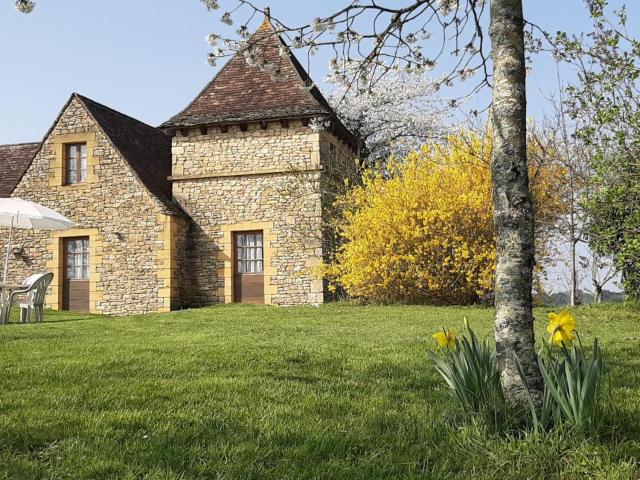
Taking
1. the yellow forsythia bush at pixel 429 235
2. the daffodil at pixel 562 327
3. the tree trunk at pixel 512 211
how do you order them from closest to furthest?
the daffodil at pixel 562 327
the tree trunk at pixel 512 211
the yellow forsythia bush at pixel 429 235

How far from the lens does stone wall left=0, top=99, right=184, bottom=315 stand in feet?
58.5

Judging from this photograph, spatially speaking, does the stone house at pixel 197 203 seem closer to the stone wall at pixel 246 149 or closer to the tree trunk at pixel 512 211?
the stone wall at pixel 246 149

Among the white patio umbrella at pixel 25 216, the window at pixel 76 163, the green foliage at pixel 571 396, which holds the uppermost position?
the window at pixel 76 163

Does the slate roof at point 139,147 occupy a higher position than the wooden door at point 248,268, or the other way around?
the slate roof at point 139,147

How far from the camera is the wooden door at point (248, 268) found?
18094mm

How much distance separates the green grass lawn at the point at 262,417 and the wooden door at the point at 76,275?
10.7 m

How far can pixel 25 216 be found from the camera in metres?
13.3

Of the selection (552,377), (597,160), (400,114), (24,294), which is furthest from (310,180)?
(552,377)

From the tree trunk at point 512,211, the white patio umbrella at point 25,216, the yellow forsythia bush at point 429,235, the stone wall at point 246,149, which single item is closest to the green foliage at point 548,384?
the tree trunk at point 512,211

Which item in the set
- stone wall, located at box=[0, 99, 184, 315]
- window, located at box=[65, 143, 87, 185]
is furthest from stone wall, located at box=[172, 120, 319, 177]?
window, located at box=[65, 143, 87, 185]

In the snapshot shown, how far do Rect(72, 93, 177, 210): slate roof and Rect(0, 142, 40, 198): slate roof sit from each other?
127 inches

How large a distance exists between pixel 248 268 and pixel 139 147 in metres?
5.72

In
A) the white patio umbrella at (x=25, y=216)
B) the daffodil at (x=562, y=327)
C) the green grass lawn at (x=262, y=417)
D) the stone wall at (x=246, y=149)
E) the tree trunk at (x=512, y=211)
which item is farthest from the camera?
the stone wall at (x=246, y=149)

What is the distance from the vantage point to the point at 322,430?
3.94 m
